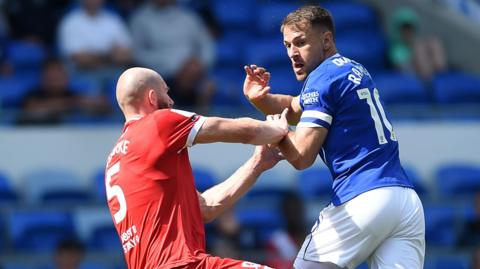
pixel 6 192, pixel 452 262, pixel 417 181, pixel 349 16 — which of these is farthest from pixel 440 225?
pixel 6 192

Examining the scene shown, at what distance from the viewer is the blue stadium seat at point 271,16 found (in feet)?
49.6

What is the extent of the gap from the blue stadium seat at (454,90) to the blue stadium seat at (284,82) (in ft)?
5.56

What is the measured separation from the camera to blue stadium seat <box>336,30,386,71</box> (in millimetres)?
15031

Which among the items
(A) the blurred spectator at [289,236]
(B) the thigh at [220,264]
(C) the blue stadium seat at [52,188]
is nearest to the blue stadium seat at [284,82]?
(A) the blurred spectator at [289,236]

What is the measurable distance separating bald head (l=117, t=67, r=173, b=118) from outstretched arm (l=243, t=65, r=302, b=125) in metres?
0.54

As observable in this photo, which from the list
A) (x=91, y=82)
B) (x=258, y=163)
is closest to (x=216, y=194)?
(x=258, y=163)

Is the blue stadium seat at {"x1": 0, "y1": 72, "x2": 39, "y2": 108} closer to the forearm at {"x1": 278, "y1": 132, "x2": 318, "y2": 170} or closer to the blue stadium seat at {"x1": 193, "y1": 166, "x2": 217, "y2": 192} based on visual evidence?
the blue stadium seat at {"x1": 193, "y1": 166, "x2": 217, "y2": 192}

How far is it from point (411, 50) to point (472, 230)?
2.98 meters

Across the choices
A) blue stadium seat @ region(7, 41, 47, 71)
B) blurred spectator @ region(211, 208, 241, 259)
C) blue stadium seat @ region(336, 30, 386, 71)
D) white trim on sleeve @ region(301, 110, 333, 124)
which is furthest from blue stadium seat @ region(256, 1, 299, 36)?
white trim on sleeve @ region(301, 110, 333, 124)

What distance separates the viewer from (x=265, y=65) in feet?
48.1

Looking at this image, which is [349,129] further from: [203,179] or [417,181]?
[417,181]

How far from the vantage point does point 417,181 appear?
546 inches

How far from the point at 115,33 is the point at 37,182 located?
6.68 ft

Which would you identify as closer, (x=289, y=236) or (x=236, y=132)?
(x=236, y=132)
